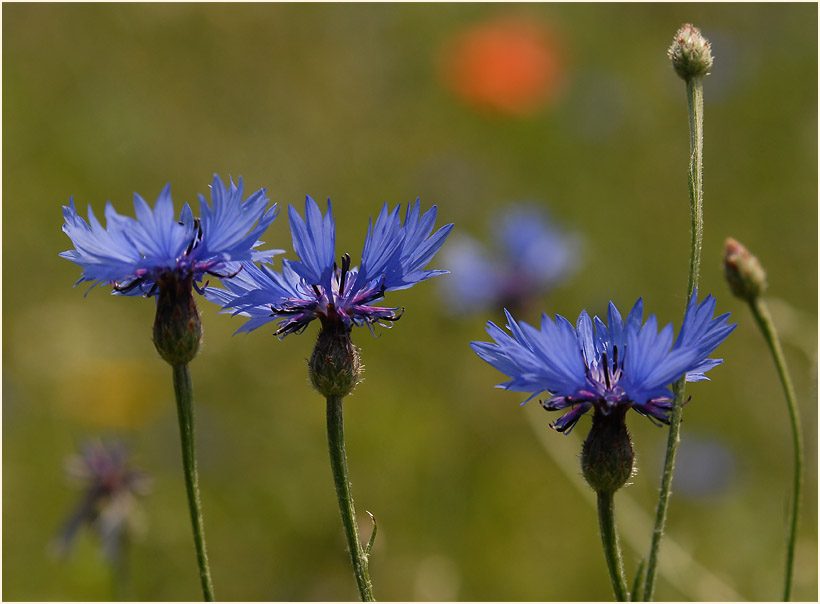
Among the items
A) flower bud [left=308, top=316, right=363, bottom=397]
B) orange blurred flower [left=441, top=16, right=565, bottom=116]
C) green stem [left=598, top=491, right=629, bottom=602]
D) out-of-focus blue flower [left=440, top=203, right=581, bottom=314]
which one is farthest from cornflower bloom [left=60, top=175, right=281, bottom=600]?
orange blurred flower [left=441, top=16, right=565, bottom=116]

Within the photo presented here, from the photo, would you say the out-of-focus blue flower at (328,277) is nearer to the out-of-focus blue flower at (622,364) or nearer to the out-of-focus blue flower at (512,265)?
the out-of-focus blue flower at (622,364)

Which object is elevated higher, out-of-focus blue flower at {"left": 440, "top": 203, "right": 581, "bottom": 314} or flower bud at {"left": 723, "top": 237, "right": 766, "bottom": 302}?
Result: out-of-focus blue flower at {"left": 440, "top": 203, "right": 581, "bottom": 314}

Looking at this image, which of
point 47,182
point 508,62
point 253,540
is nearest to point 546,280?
point 253,540

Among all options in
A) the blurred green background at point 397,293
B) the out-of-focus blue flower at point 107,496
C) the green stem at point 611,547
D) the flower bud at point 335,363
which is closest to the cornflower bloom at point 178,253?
the flower bud at point 335,363

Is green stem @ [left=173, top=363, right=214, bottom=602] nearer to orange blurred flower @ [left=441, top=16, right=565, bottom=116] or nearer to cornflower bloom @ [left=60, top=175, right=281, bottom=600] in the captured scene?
cornflower bloom @ [left=60, top=175, right=281, bottom=600]

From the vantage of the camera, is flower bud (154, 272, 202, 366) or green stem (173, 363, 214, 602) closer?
green stem (173, 363, 214, 602)

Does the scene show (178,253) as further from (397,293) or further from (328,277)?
(397,293)

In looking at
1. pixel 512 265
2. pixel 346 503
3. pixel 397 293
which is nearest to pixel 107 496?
pixel 346 503

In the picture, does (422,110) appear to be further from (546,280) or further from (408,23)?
(546,280)
